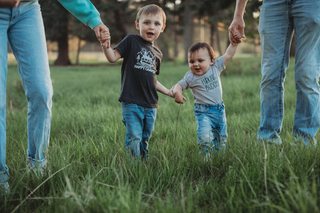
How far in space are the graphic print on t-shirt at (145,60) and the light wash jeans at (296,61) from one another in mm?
1159

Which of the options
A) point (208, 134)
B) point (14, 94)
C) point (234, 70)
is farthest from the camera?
point (234, 70)

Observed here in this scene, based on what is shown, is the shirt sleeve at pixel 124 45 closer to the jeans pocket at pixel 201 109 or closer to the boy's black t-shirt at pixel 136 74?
the boy's black t-shirt at pixel 136 74

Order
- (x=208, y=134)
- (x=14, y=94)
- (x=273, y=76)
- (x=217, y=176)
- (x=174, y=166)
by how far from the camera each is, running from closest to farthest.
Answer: (x=217, y=176), (x=174, y=166), (x=208, y=134), (x=273, y=76), (x=14, y=94)

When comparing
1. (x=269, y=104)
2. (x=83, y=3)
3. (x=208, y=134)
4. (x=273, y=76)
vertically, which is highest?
(x=83, y=3)

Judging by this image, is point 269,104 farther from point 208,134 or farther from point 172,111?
point 172,111

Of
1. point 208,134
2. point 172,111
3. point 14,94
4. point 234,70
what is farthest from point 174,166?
point 234,70

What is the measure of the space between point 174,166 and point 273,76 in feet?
4.62

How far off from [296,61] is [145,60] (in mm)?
1464

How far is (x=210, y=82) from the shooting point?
2623 mm

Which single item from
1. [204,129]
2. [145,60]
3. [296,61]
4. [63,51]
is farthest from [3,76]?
[63,51]

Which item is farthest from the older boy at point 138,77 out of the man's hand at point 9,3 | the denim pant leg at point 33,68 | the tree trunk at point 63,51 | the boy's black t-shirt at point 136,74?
the tree trunk at point 63,51

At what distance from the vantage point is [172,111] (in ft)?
14.4

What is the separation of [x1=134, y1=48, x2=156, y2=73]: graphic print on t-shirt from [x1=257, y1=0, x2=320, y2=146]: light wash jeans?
1159mm

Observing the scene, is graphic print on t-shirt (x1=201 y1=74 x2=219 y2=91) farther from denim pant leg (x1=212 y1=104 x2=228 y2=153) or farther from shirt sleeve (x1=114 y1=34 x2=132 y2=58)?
shirt sleeve (x1=114 y1=34 x2=132 y2=58)
